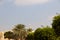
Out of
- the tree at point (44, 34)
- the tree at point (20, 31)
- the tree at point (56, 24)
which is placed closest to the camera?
the tree at point (56, 24)

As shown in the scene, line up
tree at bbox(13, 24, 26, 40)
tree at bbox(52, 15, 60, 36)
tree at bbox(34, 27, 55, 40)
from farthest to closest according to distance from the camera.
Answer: tree at bbox(13, 24, 26, 40) < tree at bbox(34, 27, 55, 40) < tree at bbox(52, 15, 60, 36)

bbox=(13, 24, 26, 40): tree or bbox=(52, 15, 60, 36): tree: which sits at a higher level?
bbox=(13, 24, 26, 40): tree

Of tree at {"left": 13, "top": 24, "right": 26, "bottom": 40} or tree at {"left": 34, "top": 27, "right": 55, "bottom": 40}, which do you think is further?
tree at {"left": 13, "top": 24, "right": 26, "bottom": 40}

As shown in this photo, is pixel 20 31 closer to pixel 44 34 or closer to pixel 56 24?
pixel 44 34

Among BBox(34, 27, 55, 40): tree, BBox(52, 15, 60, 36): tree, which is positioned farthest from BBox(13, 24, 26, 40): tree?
BBox(52, 15, 60, 36): tree

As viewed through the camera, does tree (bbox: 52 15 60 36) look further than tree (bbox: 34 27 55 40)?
No

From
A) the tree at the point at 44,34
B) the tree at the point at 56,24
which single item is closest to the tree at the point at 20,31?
the tree at the point at 44,34

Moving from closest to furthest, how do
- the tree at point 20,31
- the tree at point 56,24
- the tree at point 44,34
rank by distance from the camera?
1. the tree at point 56,24
2. the tree at point 44,34
3. the tree at point 20,31

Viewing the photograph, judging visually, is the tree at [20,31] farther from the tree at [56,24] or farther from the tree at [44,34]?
the tree at [56,24]

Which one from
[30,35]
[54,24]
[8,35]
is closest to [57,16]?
[54,24]

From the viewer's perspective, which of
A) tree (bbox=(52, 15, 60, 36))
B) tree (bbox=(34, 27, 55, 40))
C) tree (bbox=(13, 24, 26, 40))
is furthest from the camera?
tree (bbox=(13, 24, 26, 40))

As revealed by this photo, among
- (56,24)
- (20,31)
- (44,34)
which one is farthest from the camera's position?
(20,31)

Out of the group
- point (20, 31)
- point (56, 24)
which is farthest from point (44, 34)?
point (20, 31)

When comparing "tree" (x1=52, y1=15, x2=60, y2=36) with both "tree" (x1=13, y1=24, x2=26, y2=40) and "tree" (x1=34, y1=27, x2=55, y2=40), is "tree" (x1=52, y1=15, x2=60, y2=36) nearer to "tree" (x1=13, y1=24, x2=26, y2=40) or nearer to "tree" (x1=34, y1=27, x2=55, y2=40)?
"tree" (x1=34, y1=27, x2=55, y2=40)
